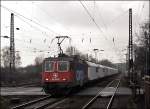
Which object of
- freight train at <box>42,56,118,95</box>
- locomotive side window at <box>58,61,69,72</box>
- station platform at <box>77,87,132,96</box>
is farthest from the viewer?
station platform at <box>77,87,132,96</box>

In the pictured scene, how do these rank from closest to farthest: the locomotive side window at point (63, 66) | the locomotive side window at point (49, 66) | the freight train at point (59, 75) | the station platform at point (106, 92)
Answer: the freight train at point (59, 75) < the locomotive side window at point (63, 66) < the locomotive side window at point (49, 66) < the station platform at point (106, 92)

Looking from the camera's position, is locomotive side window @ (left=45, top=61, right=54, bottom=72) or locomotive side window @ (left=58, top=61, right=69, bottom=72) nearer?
locomotive side window @ (left=58, top=61, right=69, bottom=72)

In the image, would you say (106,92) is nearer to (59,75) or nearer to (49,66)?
(59,75)

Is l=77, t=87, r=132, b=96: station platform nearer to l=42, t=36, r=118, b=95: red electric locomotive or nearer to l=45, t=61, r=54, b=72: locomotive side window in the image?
l=42, t=36, r=118, b=95: red electric locomotive

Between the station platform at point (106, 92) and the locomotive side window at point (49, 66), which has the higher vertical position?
the locomotive side window at point (49, 66)

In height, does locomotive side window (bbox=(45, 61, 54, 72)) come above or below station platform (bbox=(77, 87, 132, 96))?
above

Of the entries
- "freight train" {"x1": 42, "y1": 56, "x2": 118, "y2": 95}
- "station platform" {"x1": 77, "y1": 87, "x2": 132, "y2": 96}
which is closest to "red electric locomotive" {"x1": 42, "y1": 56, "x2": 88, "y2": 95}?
"freight train" {"x1": 42, "y1": 56, "x2": 118, "y2": 95}

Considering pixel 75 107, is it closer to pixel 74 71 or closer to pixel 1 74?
pixel 74 71

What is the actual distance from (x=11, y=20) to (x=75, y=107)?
2659 centimetres

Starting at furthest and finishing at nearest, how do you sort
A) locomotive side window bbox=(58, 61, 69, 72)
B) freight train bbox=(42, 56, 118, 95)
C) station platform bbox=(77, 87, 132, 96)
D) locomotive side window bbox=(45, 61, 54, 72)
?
station platform bbox=(77, 87, 132, 96) < locomotive side window bbox=(45, 61, 54, 72) < locomotive side window bbox=(58, 61, 69, 72) < freight train bbox=(42, 56, 118, 95)

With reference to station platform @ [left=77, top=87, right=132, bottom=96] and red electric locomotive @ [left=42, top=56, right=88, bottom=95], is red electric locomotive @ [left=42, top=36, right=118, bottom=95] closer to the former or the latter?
red electric locomotive @ [left=42, top=56, right=88, bottom=95]

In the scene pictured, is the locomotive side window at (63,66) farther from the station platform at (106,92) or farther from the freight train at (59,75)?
the station platform at (106,92)

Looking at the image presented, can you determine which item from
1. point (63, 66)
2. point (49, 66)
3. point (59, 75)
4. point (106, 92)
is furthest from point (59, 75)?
point (106, 92)

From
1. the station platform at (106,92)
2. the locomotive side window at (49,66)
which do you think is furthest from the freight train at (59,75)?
the station platform at (106,92)
